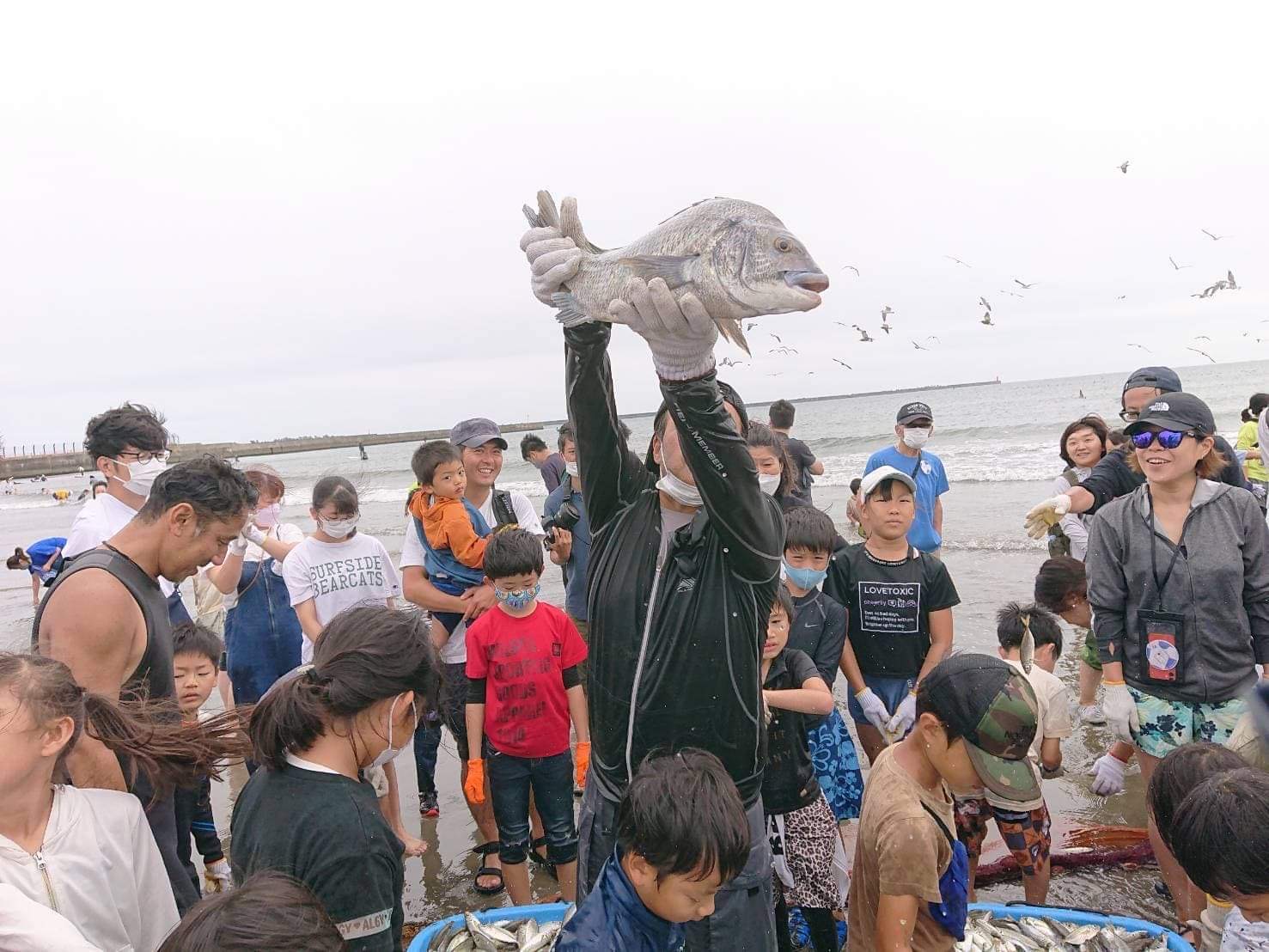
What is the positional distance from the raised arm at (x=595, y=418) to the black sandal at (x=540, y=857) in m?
2.93

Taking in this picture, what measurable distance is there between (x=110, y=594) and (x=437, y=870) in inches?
121

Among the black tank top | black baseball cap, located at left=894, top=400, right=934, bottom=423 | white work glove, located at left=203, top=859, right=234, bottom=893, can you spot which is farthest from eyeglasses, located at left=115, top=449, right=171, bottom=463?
black baseball cap, located at left=894, top=400, right=934, bottom=423

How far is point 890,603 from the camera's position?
14.9 ft

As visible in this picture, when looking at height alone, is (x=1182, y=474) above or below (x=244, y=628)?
above

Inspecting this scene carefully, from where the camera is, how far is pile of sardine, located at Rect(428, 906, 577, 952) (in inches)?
136

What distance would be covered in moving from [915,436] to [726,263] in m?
5.07

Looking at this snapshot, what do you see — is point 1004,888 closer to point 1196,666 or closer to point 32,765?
point 1196,666

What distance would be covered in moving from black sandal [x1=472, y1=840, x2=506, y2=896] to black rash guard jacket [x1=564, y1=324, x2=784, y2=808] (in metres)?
2.65

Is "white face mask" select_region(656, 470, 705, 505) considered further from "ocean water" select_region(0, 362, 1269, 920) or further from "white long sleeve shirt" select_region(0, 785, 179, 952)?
"ocean water" select_region(0, 362, 1269, 920)

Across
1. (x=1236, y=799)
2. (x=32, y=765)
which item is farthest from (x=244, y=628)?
(x=1236, y=799)

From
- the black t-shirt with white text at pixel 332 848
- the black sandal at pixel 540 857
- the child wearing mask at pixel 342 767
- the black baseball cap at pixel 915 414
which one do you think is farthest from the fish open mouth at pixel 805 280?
the black baseball cap at pixel 915 414

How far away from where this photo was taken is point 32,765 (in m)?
1.97

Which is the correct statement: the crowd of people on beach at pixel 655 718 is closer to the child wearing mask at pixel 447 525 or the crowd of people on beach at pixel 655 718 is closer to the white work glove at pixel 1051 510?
the child wearing mask at pixel 447 525

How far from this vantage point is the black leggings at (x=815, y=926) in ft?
11.6
